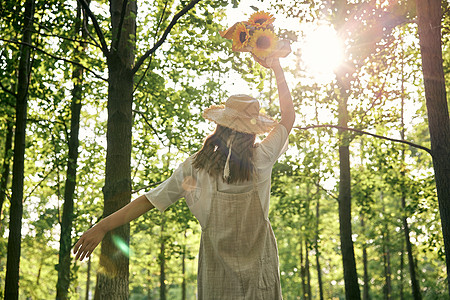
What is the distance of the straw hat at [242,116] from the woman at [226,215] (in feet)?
0.18

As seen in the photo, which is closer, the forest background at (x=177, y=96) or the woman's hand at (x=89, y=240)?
the woman's hand at (x=89, y=240)

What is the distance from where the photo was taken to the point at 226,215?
2.55 m

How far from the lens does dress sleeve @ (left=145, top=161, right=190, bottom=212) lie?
100 inches

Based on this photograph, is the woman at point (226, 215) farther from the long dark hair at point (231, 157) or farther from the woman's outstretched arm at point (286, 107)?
the woman's outstretched arm at point (286, 107)

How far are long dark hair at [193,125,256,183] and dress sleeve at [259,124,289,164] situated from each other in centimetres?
11

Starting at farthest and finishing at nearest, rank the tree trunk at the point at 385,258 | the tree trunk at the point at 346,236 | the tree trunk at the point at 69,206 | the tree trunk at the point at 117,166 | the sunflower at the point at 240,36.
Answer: the tree trunk at the point at 385,258
the tree trunk at the point at 346,236
the tree trunk at the point at 69,206
the tree trunk at the point at 117,166
the sunflower at the point at 240,36

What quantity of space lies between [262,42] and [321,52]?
6.00 m

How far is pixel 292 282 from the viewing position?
30.3m

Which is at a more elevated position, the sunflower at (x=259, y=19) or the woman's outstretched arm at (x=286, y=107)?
the sunflower at (x=259, y=19)

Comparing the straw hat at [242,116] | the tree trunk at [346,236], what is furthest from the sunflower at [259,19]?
the tree trunk at [346,236]

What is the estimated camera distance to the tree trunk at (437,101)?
20.0ft

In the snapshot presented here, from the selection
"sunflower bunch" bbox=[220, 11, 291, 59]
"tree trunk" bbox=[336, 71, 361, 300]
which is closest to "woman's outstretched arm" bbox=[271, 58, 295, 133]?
"sunflower bunch" bbox=[220, 11, 291, 59]

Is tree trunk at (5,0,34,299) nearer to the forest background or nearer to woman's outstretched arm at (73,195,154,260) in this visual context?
the forest background

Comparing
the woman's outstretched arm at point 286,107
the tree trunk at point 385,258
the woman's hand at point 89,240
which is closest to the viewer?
the woman's hand at point 89,240
